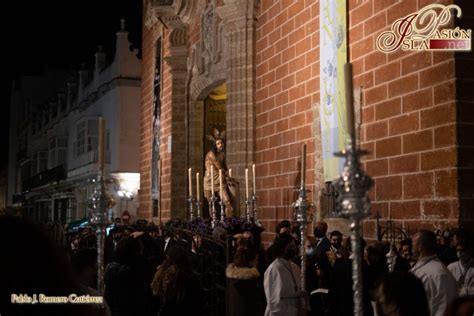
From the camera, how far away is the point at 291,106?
36.9 ft

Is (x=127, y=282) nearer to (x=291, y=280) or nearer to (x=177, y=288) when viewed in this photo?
(x=177, y=288)

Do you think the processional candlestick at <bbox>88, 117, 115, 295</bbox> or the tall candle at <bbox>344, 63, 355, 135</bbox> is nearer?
the tall candle at <bbox>344, 63, 355, 135</bbox>

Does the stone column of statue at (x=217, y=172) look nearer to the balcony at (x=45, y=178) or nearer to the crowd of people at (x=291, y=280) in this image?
the crowd of people at (x=291, y=280)

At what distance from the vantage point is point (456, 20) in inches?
283

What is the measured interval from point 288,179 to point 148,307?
19.0 ft

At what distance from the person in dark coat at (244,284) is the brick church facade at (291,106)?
2316 millimetres

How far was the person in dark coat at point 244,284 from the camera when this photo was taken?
19.7 feet

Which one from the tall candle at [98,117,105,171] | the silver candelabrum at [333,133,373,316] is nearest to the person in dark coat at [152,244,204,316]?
the tall candle at [98,117,105,171]

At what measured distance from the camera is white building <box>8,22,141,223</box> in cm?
2525

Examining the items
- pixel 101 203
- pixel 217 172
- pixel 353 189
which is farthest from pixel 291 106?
pixel 353 189

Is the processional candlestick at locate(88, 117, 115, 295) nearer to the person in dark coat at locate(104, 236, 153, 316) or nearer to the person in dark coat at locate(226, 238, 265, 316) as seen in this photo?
the person in dark coat at locate(104, 236, 153, 316)

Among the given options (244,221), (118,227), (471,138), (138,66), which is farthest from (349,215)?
(138,66)

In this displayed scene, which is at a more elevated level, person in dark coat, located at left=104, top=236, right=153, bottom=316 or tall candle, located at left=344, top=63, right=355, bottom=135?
tall candle, located at left=344, top=63, right=355, bottom=135

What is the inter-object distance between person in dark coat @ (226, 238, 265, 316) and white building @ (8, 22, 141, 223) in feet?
Result: 23.5
